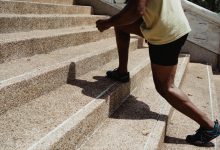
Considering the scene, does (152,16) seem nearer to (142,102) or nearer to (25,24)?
(142,102)

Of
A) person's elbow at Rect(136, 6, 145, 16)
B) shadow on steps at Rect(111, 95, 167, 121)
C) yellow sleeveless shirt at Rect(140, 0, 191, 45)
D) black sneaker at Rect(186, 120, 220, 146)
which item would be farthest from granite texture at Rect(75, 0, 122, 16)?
black sneaker at Rect(186, 120, 220, 146)

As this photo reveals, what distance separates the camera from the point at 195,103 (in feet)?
16.9

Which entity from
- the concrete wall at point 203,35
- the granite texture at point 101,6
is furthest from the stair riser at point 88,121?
the concrete wall at point 203,35

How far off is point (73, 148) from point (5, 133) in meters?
0.55

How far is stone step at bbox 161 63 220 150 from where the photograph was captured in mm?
3730

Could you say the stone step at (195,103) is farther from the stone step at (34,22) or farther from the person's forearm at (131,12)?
the stone step at (34,22)

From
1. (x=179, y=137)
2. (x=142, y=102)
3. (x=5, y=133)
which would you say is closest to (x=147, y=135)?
(x=179, y=137)

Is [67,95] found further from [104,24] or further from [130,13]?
[130,13]

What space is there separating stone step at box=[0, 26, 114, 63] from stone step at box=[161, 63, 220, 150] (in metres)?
1.63

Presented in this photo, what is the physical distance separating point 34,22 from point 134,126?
1.97m

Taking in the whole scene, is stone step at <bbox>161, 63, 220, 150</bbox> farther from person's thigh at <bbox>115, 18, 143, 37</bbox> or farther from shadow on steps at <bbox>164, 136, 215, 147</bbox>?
person's thigh at <bbox>115, 18, 143, 37</bbox>

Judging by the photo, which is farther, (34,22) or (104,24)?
(34,22)

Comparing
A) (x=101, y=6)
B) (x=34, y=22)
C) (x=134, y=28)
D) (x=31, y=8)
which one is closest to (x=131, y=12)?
(x=134, y=28)

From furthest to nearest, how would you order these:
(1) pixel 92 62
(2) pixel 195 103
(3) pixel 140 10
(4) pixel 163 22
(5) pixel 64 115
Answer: (2) pixel 195 103, (1) pixel 92 62, (4) pixel 163 22, (3) pixel 140 10, (5) pixel 64 115
